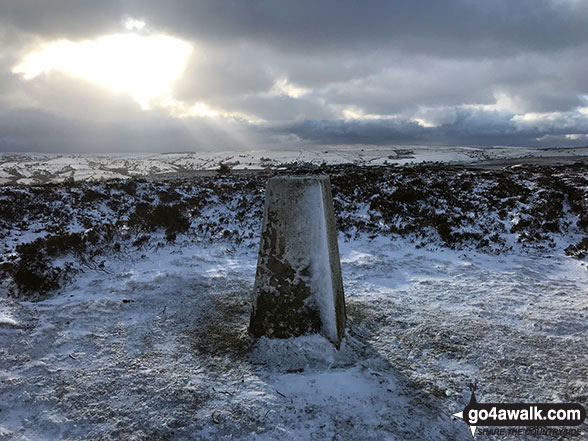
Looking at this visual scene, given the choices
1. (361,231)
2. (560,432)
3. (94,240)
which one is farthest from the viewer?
(361,231)

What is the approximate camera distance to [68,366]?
489 centimetres

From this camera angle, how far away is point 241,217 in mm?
13938

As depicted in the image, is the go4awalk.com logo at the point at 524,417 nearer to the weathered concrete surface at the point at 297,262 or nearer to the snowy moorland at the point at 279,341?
the snowy moorland at the point at 279,341

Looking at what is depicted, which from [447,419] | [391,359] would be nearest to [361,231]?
[391,359]

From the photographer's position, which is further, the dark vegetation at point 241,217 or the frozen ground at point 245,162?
the frozen ground at point 245,162

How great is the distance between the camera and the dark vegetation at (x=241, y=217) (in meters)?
9.55

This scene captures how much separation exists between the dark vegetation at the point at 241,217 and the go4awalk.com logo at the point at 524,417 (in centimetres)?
397

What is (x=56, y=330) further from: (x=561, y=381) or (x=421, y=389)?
(x=561, y=381)

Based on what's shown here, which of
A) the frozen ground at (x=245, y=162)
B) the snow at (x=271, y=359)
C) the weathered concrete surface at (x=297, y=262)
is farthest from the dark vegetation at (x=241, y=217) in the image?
the frozen ground at (x=245, y=162)

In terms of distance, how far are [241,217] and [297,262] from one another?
9139mm

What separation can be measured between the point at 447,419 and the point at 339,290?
2277 mm

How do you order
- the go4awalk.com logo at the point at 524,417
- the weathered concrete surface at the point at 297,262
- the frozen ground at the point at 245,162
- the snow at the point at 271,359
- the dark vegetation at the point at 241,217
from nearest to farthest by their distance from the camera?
the go4awalk.com logo at the point at 524,417, the snow at the point at 271,359, the weathered concrete surface at the point at 297,262, the dark vegetation at the point at 241,217, the frozen ground at the point at 245,162

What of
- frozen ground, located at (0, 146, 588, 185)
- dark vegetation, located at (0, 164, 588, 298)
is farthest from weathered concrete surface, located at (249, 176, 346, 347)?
frozen ground, located at (0, 146, 588, 185)

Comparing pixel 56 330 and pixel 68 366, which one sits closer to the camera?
pixel 68 366
